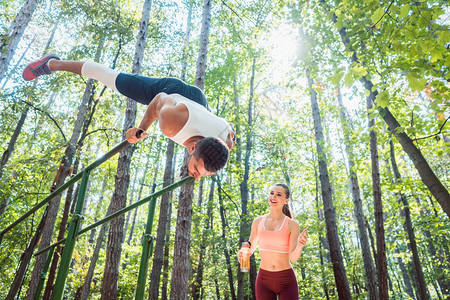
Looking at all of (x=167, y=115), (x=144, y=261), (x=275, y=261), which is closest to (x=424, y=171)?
(x=275, y=261)

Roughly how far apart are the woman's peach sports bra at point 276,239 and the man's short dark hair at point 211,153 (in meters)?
1.28

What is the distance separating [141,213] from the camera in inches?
863

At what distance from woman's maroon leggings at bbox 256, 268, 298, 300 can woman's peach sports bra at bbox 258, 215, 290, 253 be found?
0.22 m

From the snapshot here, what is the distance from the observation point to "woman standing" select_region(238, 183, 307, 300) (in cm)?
280

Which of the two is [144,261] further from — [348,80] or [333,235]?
[333,235]

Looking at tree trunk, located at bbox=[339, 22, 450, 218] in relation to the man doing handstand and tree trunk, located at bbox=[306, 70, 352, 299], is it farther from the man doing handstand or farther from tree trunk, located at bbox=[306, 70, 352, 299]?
tree trunk, located at bbox=[306, 70, 352, 299]

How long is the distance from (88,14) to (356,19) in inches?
280

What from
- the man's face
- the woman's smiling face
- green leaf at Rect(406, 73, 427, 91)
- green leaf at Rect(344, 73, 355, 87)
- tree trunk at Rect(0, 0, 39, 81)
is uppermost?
A: tree trunk at Rect(0, 0, 39, 81)

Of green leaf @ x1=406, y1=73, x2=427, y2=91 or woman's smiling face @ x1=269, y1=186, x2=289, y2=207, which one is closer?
green leaf @ x1=406, y1=73, x2=427, y2=91

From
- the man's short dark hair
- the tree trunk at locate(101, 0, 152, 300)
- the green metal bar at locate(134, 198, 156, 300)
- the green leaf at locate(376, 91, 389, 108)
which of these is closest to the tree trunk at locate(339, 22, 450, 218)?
the green leaf at locate(376, 91, 389, 108)

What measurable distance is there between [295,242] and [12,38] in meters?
6.62

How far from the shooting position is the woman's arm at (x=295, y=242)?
109 inches

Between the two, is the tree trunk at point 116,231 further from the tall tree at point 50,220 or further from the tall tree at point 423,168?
the tall tree at point 423,168

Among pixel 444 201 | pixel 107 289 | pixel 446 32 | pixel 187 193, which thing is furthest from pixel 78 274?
pixel 446 32
